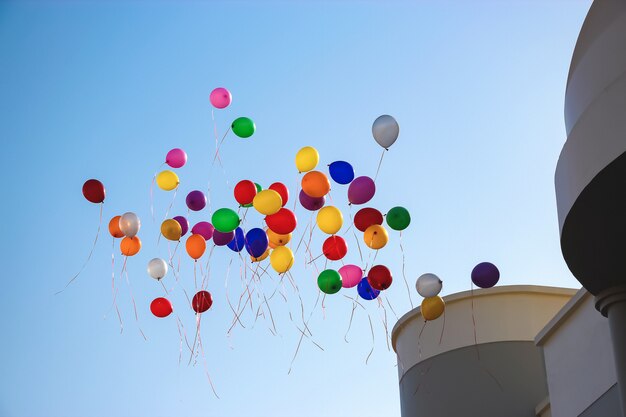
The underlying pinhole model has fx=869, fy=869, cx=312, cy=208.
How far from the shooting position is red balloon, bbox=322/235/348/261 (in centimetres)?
860

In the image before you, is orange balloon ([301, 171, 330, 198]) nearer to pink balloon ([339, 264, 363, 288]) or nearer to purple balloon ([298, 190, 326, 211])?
purple balloon ([298, 190, 326, 211])

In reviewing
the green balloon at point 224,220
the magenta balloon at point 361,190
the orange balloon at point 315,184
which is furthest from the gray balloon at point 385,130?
the green balloon at point 224,220

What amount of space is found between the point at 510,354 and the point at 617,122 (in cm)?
727

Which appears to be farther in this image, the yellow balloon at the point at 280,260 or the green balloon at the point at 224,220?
the yellow balloon at the point at 280,260

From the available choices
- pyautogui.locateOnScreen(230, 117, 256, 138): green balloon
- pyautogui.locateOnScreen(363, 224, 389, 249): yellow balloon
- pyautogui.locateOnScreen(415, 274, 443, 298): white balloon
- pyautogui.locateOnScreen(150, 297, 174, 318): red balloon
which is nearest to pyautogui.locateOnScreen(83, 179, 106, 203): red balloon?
pyautogui.locateOnScreen(150, 297, 174, 318): red balloon

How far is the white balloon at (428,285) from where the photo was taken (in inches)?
355

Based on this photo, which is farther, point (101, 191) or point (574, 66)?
point (101, 191)

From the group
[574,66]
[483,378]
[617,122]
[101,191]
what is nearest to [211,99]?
[101,191]

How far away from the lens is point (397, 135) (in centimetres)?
848

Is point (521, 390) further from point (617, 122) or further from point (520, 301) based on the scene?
point (617, 122)

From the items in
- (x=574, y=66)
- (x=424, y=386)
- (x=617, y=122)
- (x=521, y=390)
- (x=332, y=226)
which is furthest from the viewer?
(x=424, y=386)

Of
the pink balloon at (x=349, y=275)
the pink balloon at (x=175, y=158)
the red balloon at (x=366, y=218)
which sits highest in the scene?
the pink balloon at (x=175, y=158)

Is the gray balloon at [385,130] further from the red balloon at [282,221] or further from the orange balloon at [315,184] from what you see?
the red balloon at [282,221]

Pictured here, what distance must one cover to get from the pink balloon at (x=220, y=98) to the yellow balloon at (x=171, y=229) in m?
1.26
